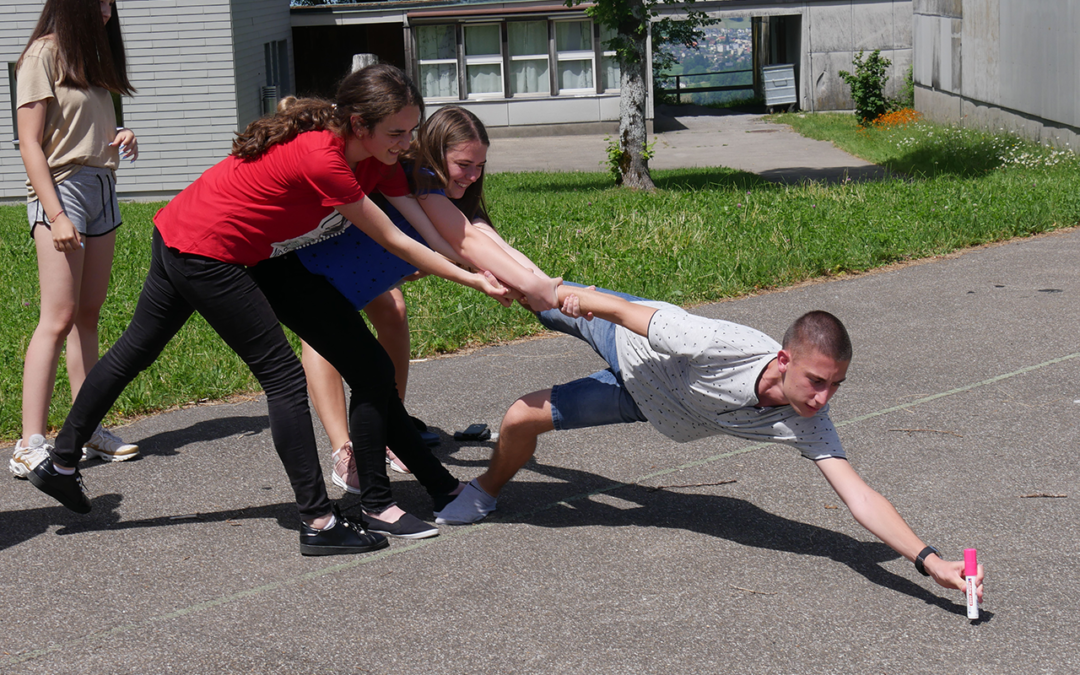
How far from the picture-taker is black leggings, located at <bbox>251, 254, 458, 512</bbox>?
3885 mm

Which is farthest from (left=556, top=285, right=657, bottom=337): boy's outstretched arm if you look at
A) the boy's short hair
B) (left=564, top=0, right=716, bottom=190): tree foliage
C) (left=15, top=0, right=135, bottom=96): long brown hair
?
(left=564, top=0, right=716, bottom=190): tree foliage

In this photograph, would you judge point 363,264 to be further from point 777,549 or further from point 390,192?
point 777,549

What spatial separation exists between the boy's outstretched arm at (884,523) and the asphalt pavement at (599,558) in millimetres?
166

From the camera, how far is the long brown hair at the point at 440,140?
4.05m

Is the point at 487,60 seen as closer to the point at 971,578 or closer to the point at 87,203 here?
the point at 87,203

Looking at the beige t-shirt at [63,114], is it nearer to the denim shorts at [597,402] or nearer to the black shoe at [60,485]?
the black shoe at [60,485]

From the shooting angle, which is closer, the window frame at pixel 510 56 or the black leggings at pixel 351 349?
the black leggings at pixel 351 349

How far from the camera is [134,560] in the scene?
155 inches

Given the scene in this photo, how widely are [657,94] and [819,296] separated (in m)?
30.4

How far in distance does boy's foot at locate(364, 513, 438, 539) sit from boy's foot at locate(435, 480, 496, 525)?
0.13 m

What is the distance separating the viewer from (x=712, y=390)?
3619mm

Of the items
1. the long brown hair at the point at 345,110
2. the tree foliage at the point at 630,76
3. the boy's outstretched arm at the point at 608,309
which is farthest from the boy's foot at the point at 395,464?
the tree foliage at the point at 630,76

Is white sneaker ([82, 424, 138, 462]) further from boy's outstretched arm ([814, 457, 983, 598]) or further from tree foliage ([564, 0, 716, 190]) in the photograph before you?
tree foliage ([564, 0, 716, 190])

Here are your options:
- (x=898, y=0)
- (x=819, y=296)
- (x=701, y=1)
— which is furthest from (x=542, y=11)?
(x=819, y=296)
